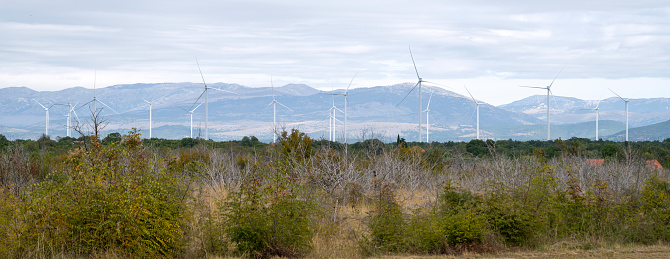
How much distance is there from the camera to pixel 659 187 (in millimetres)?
16203

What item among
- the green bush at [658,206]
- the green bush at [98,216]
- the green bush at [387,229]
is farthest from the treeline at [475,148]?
the green bush at [98,216]

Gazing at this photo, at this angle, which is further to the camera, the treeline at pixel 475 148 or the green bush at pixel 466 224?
the treeline at pixel 475 148

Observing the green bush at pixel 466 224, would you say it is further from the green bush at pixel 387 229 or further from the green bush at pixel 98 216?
the green bush at pixel 98 216

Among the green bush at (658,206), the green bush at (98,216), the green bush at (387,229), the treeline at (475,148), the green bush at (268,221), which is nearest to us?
the green bush at (98,216)

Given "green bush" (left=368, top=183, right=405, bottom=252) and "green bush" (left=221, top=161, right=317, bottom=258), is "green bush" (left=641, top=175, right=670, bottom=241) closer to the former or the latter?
"green bush" (left=368, top=183, right=405, bottom=252)

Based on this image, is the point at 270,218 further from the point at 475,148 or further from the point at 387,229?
the point at 475,148

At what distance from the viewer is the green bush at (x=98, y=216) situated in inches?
434

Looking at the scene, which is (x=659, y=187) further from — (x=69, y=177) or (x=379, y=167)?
(x=69, y=177)

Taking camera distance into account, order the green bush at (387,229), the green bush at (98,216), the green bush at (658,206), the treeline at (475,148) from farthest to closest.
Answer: the treeline at (475,148) < the green bush at (658,206) < the green bush at (387,229) < the green bush at (98,216)

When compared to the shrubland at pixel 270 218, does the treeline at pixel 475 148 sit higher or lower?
higher

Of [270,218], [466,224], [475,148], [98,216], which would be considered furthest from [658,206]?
[475,148]

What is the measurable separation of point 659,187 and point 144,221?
13.0 metres

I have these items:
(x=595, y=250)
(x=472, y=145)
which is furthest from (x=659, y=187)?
(x=472, y=145)

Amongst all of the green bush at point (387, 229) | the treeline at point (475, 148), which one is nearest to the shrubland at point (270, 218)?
the green bush at point (387, 229)
